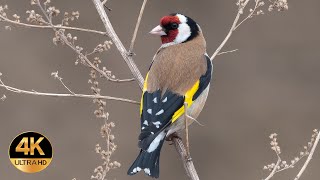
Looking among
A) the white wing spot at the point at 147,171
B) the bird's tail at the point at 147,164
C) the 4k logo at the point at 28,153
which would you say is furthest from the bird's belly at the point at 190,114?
the 4k logo at the point at 28,153

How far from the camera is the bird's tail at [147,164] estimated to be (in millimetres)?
2307

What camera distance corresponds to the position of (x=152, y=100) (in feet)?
8.34

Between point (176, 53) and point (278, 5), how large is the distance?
22.4 inches

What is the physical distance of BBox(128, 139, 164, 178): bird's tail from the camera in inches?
90.8

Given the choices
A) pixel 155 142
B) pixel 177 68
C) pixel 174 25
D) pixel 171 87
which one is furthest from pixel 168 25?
pixel 155 142

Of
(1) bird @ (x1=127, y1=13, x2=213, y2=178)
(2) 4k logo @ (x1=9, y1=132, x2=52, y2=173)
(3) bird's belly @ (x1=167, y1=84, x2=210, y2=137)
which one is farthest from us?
(2) 4k logo @ (x1=9, y1=132, x2=52, y2=173)

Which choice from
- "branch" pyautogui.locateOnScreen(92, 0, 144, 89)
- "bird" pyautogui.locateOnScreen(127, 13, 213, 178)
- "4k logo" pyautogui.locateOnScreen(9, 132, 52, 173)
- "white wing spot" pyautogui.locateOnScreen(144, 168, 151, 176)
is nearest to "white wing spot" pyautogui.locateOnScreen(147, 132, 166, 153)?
"bird" pyautogui.locateOnScreen(127, 13, 213, 178)

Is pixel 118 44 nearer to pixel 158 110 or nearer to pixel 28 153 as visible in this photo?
pixel 158 110

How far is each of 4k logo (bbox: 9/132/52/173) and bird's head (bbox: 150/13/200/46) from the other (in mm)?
750

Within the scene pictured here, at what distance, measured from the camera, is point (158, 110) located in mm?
2506

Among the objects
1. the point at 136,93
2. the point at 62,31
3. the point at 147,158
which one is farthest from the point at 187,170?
the point at 136,93

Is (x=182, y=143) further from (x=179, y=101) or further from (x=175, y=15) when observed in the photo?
(x=175, y=15)

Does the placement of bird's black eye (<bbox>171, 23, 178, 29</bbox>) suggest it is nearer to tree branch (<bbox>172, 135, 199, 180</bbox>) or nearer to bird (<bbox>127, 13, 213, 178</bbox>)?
bird (<bbox>127, 13, 213, 178</bbox>)

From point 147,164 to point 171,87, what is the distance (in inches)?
16.0
